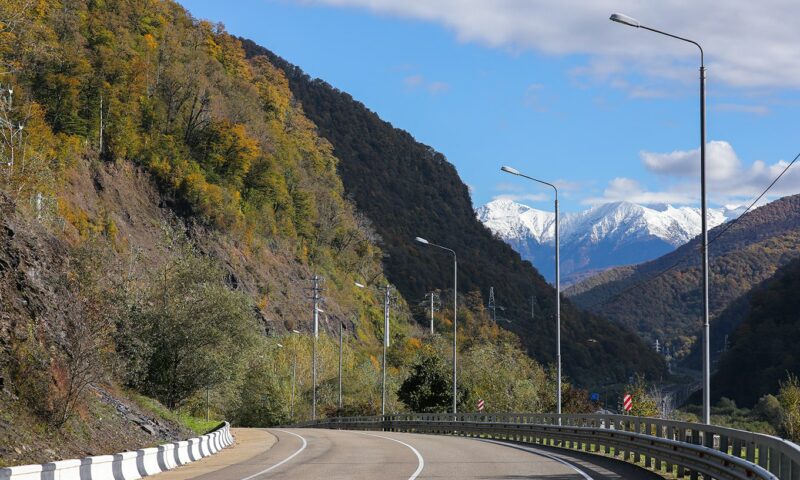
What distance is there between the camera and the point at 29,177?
111 feet

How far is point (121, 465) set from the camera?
746 inches

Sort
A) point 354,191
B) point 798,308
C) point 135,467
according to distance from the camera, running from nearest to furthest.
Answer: point 135,467 → point 798,308 → point 354,191

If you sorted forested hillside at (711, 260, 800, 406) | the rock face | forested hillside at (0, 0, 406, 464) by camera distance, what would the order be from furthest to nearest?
1. forested hillside at (711, 260, 800, 406)
2. forested hillside at (0, 0, 406, 464)
3. the rock face

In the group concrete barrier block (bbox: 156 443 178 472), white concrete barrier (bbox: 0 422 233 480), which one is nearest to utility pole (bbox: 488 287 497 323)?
white concrete barrier (bbox: 0 422 233 480)

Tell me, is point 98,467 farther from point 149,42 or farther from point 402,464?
point 149,42

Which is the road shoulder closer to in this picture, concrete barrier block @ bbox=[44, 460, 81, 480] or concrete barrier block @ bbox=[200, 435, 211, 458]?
concrete barrier block @ bbox=[200, 435, 211, 458]

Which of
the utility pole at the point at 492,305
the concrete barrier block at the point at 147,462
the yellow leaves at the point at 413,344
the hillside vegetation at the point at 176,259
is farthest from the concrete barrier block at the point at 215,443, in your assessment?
the utility pole at the point at 492,305

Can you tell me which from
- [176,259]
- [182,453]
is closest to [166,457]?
[182,453]

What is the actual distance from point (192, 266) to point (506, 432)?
1852 cm

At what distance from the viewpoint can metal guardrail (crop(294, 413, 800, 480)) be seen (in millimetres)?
14117

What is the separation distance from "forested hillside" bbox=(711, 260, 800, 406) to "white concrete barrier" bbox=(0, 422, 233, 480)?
9635 cm

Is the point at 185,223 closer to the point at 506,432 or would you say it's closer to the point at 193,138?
the point at 193,138

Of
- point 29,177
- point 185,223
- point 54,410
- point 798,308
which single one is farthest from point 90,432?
point 798,308

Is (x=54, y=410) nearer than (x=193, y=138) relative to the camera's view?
Yes
